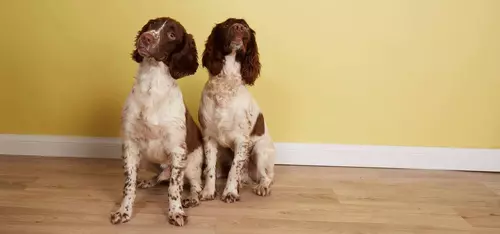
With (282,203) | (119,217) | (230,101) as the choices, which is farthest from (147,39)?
(282,203)

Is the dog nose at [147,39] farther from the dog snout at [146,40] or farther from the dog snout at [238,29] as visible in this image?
the dog snout at [238,29]

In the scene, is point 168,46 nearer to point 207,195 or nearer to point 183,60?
point 183,60

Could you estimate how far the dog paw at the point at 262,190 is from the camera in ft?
Result: 7.24

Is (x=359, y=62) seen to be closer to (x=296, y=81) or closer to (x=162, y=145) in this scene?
(x=296, y=81)

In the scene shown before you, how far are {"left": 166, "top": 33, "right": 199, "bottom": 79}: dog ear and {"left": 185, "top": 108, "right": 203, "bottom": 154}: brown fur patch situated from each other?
225 mm

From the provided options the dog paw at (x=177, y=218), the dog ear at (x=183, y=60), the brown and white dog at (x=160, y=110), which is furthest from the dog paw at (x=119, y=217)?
the dog ear at (x=183, y=60)

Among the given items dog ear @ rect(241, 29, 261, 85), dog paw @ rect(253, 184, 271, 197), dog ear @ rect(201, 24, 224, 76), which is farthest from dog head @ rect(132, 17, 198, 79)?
dog paw @ rect(253, 184, 271, 197)

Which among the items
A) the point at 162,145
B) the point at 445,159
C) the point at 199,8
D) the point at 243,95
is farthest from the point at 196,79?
the point at 445,159

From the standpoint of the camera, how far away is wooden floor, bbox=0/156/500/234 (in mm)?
1833

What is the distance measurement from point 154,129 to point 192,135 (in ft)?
0.87

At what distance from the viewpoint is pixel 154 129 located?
1.88m

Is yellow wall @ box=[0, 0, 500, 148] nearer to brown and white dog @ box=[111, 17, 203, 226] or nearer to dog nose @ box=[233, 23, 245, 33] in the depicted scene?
dog nose @ box=[233, 23, 245, 33]

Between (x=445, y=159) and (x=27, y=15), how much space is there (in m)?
2.51

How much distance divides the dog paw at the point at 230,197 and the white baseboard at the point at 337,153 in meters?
0.66
